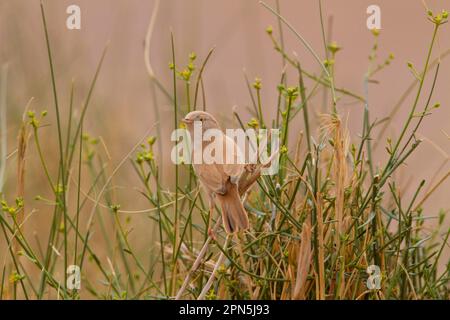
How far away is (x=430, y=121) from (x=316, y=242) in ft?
5.49

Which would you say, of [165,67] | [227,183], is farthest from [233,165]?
[165,67]

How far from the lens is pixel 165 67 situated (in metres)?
2.35

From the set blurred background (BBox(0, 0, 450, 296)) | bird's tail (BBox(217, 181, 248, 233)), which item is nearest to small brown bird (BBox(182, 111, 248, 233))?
bird's tail (BBox(217, 181, 248, 233))

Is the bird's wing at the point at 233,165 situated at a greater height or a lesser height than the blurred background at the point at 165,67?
lesser

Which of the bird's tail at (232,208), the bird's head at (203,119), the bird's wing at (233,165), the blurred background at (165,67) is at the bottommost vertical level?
the bird's tail at (232,208)

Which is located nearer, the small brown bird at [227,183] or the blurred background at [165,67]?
the small brown bird at [227,183]

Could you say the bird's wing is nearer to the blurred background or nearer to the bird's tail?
the bird's tail

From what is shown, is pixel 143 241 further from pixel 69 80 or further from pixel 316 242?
pixel 316 242

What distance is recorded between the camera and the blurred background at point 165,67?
2332 millimetres

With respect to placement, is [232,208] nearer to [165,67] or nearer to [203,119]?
[203,119]

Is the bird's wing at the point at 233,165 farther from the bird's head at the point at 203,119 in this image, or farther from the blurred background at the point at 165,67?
the blurred background at the point at 165,67

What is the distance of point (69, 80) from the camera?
2.68 metres

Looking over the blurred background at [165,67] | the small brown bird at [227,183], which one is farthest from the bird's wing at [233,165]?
the blurred background at [165,67]

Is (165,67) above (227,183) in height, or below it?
above
